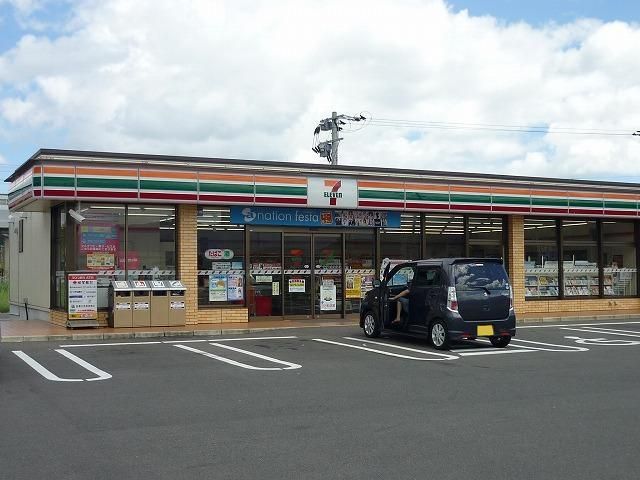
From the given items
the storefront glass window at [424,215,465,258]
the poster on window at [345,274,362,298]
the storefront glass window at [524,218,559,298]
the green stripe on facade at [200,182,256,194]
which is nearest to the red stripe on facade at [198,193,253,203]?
the green stripe on facade at [200,182,256,194]

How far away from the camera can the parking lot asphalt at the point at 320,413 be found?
5992 millimetres

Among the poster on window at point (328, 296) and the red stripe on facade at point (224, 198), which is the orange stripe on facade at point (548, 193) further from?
the red stripe on facade at point (224, 198)

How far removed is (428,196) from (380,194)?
62.7 inches

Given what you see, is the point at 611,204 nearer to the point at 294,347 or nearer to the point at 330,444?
the point at 294,347

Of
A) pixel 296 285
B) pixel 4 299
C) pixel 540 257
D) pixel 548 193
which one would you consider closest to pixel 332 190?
pixel 296 285

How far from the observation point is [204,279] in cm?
1911

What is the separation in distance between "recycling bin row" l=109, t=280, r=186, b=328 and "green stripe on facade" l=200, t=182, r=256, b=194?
2604 mm

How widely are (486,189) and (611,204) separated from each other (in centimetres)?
500

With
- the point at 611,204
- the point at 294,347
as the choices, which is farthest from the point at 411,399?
the point at 611,204

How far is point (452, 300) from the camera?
535 inches

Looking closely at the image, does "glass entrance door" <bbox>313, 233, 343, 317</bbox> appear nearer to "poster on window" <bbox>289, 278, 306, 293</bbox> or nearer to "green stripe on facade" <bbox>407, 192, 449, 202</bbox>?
"poster on window" <bbox>289, 278, 306, 293</bbox>

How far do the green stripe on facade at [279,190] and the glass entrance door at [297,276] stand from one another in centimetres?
149

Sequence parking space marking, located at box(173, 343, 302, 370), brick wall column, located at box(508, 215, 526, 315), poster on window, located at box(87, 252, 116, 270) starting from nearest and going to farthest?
parking space marking, located at box(173, 343, 302, 370) < poster on window, located at box(87, 252, 116, 270) < brick wall column, located at box(508, 215, 526, 315)

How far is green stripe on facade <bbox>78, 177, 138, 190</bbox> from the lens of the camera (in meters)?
17.0
